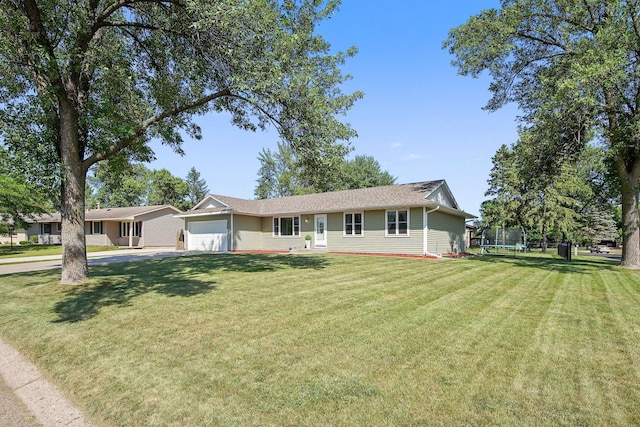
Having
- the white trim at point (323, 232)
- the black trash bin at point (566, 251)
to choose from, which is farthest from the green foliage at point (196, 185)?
the black trash bin at point (566, 251)

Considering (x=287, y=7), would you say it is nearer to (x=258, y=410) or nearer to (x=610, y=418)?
(x=258, y=410)

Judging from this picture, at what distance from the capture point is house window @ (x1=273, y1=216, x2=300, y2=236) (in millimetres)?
22094

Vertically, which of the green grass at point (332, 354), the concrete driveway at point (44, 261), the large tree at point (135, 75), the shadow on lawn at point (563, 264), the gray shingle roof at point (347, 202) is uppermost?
the large tree at point (135, 75)

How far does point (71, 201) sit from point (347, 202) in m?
14.4

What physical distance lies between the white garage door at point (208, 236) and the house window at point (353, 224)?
28.0 feet

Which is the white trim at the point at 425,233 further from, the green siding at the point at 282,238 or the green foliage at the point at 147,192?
the green foliage at the point at 147,192

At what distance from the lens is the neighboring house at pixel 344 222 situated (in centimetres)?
1747

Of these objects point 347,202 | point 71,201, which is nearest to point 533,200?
point 347,202

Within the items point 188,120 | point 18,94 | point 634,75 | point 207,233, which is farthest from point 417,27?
point 207,233

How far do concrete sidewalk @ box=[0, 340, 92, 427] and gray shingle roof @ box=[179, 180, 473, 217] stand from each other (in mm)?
15414

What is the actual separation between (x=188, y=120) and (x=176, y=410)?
10.4 meters

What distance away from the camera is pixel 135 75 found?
877 cm

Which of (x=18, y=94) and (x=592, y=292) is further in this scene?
(x=18, y=94)

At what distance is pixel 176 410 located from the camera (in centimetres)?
284
